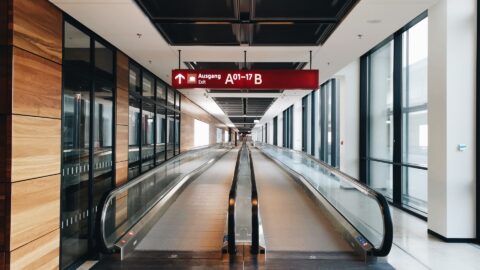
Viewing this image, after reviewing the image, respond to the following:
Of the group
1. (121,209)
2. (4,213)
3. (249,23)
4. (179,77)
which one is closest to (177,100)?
(179,77)

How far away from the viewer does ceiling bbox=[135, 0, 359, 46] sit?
4488 mm

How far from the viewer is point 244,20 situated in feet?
15.7

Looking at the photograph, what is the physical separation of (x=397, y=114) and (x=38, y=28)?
680 centimetres

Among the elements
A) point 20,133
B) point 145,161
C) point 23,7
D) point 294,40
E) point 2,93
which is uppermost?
point 294,40

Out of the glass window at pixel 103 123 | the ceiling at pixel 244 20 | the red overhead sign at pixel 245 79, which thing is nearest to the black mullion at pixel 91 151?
the glass window at pixel 103 123

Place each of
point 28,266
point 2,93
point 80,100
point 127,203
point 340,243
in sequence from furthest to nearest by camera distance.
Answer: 1. point 127,203
2. point 80,100
3. point 340,243
4. point 28,266
5. point 2,93

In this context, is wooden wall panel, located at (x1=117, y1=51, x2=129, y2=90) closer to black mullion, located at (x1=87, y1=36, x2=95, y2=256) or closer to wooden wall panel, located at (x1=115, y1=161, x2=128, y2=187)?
black mullion, located at (x1=87, y1=36, x2=95, y2=256)

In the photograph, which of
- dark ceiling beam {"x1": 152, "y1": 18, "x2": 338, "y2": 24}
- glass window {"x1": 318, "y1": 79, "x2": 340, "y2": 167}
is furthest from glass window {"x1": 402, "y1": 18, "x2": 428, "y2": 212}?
glass window {"x1": 318, "y1": 79, "x2": 340, "y2": 167}

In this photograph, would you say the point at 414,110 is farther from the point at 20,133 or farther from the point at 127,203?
the point at 20,133

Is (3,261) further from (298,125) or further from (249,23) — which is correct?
(298,125)

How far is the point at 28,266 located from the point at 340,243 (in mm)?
3824

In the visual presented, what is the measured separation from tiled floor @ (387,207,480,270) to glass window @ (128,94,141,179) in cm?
→ 523

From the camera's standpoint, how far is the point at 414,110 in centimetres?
666

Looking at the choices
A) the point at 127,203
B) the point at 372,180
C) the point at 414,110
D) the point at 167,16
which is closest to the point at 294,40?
the point at 167,16
